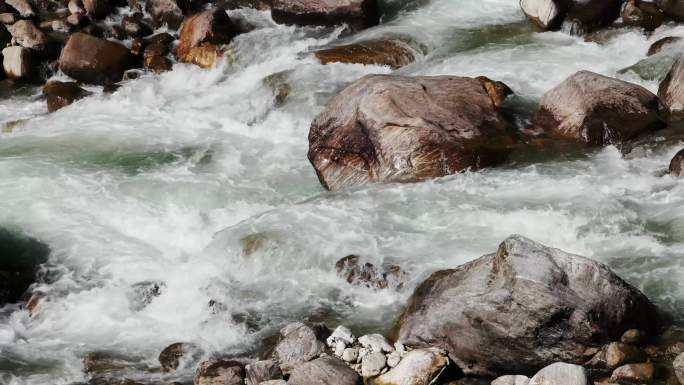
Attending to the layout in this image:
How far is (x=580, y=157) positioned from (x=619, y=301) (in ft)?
12.6

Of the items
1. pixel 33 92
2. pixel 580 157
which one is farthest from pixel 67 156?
pixel 580 157

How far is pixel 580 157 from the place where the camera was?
32.9ft

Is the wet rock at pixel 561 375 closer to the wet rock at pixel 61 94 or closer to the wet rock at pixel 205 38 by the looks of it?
the wet rock at pixel 205 38

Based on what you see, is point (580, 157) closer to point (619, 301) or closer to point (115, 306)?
point (619, 301)

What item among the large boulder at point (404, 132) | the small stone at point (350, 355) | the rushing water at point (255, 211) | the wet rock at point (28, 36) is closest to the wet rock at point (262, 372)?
the small stone at point (350, 355)

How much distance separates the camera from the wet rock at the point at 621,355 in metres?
6.25

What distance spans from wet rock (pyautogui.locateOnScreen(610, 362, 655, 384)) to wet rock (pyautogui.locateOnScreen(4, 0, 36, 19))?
48.9 feet

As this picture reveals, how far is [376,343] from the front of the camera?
271 inches

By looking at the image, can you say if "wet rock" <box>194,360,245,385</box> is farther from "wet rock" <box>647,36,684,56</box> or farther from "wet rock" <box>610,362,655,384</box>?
"wet rock" <box>647,36,684,56</box>

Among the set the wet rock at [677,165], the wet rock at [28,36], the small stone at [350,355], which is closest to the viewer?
the small stone at [350,355]

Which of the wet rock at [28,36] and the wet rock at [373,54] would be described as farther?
the wet rock at [28,36]

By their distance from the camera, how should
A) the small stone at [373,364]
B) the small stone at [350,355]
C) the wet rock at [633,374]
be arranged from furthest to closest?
the small stone at [350,355] < the small stone at [373,364] < the wet rock at [633,374]

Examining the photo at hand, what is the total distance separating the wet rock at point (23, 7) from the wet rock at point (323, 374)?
43.8ft

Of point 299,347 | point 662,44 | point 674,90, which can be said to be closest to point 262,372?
point 299,347
